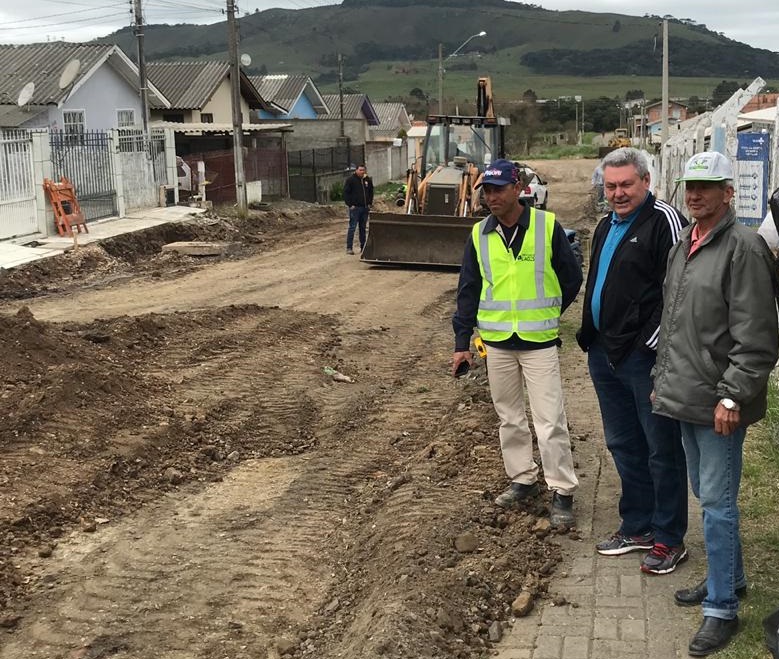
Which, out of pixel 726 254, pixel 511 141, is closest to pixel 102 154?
pixel 726 254

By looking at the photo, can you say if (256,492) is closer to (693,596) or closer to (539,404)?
(539,404)

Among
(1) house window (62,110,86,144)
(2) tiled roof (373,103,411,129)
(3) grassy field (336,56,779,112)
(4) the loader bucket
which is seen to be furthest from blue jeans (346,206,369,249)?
(3) grassy field (336,56,779,112)

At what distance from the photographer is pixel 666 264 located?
4.73 metres

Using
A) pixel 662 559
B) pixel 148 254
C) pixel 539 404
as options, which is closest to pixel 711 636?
pixel 662 559

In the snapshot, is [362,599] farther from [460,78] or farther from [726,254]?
[460,78]

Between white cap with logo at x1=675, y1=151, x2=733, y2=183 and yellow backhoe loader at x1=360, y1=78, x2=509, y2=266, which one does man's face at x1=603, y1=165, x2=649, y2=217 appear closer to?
white cap with logo at x1=675, y1=151, x2=733, y2=183

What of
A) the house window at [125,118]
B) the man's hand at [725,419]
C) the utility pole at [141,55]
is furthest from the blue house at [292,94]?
Answer: the man's hand at [725,419]

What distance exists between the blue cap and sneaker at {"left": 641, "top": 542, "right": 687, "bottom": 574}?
2.00 meters

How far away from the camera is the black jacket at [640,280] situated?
4789 mm

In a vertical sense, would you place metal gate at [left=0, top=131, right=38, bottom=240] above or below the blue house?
below

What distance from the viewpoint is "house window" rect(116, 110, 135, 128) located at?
3262cm

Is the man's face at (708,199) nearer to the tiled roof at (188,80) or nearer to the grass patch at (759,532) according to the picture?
the grass patch at (759,532)

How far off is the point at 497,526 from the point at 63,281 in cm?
1336

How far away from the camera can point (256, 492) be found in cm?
682
